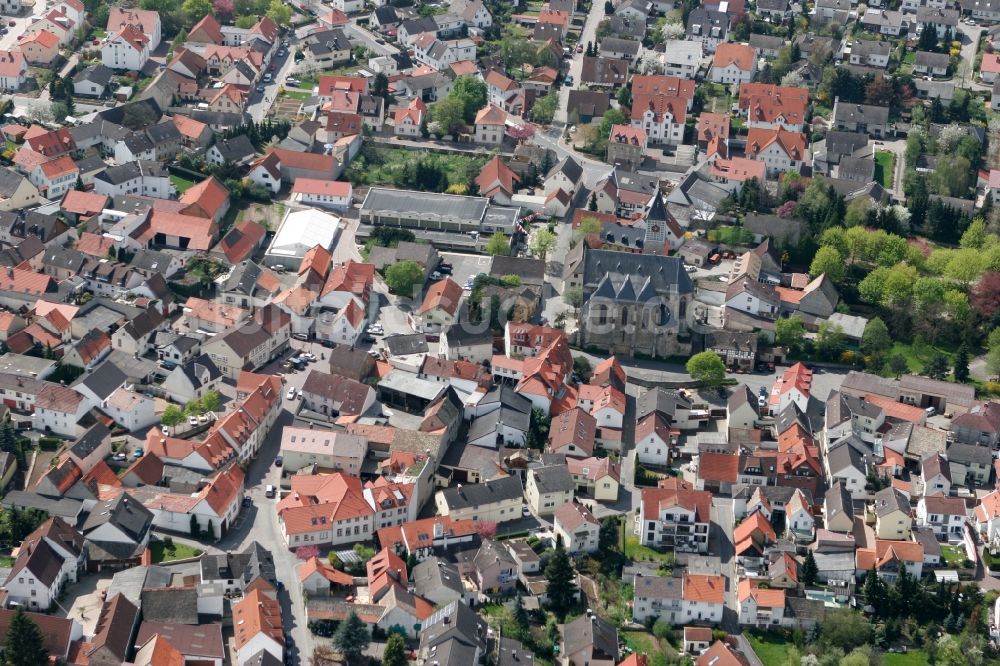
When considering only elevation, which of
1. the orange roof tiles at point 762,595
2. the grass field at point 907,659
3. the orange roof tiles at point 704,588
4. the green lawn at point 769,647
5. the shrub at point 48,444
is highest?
the shrub at point 48,444

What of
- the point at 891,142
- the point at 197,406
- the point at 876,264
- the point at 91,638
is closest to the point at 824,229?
the point at 876,264

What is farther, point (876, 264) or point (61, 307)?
point (876, 264)

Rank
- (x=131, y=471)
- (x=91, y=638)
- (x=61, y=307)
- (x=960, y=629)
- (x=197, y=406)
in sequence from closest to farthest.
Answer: (x=91, y=638) → (x=960, y=629) → (x=131, y=471) → (x=197, y=406) → (x=61, y=307)

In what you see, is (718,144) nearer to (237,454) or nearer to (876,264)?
(876,264)

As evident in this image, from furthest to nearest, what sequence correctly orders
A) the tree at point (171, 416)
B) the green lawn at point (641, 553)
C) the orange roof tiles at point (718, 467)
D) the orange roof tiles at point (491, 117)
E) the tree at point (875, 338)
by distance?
the orange roof tiles at point (491, 117)
the tree at point (875, 338)
the tree at point (171, 416)
the orange roof tiles at point (718, 467)
the green lawn at point (641, 553)

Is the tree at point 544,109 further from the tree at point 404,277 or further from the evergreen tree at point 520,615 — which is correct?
the evergreen tree at point 520,615

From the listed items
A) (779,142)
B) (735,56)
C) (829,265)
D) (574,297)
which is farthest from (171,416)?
(735,56)

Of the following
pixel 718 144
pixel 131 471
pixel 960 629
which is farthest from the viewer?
pixel 718 144

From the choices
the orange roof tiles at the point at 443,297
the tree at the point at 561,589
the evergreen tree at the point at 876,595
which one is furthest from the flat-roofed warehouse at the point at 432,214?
the evergreen tree at the point at 876,595
